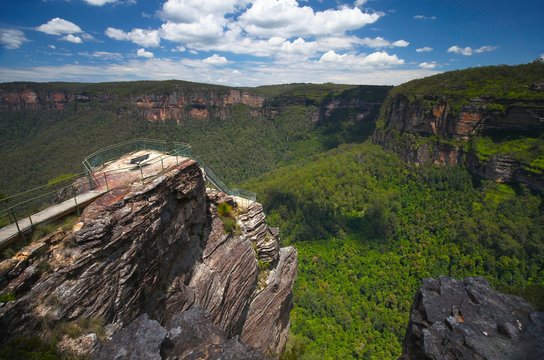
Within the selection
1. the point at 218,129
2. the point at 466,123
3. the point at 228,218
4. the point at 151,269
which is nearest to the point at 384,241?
the point at 466,123

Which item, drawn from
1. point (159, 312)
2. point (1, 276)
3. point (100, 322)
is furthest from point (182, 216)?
point (1, 276)

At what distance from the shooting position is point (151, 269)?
12.9 metres

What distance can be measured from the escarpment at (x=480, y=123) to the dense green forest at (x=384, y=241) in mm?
4005

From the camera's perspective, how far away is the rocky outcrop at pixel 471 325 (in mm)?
11297

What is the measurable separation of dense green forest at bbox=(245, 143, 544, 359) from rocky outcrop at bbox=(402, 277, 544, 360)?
8.83 metres

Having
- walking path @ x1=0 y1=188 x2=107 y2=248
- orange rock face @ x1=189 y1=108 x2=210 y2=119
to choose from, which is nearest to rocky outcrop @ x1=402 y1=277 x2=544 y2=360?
walking path @ x1=0 y1=188 x2=107 y2=248

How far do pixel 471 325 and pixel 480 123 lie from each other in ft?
242

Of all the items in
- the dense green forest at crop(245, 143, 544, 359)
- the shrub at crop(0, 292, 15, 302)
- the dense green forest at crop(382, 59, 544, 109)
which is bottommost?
the dense green forest at crop(245, 143, 544, 359)

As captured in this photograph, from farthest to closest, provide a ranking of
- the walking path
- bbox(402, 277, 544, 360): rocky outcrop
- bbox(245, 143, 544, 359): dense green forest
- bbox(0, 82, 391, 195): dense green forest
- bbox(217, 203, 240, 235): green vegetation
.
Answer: bbox(0, 82, 391, 195): dense green forest → bbox(245, 143, 544, 359): dense green forest → bbox(217, 203, 240, 235): green vegetation → bbox(402, 277, 544, 360): rocky outcrop → the walking path

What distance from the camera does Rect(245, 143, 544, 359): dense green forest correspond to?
40753mm

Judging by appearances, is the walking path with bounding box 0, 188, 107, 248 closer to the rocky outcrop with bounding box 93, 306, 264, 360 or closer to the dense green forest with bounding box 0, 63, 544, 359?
the rocky outcrop with bounding box 93, 306, 264, 360

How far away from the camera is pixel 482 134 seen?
2773 inches

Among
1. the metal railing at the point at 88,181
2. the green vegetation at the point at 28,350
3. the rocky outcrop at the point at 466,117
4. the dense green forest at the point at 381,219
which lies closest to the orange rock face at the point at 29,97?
the dense green forest at the point at 381,219

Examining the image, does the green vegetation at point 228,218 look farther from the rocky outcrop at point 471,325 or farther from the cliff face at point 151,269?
the rocky outcrop at point 471,325
